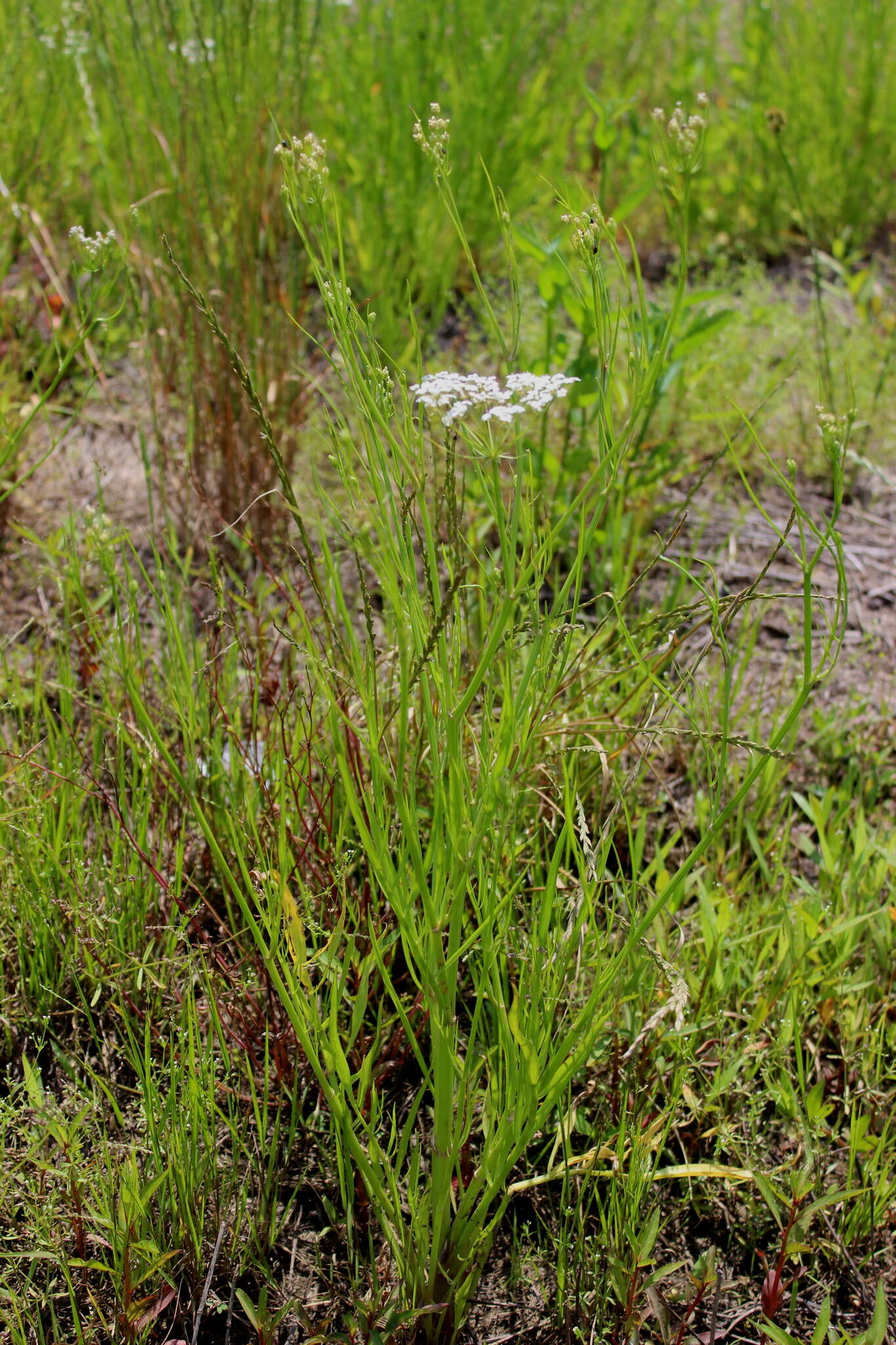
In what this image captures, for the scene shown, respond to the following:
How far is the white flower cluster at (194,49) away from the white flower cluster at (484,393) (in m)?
1.59

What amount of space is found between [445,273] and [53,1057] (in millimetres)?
2483

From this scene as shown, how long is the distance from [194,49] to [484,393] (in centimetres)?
222

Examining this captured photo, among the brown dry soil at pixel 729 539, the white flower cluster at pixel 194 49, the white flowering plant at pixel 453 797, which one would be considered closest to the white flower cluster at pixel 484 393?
the white flowering plant at pixel 453 797

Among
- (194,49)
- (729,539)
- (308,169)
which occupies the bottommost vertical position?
(729,539)

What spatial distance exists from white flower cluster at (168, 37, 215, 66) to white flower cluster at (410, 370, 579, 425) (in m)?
1.59

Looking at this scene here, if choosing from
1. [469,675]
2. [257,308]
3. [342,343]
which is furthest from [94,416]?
[342,343]

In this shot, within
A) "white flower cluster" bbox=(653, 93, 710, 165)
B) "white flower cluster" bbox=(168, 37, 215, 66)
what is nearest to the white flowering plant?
"white flower cluster" bbox=(653, 93, 710, 165)

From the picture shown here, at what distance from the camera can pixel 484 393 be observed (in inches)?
37.3

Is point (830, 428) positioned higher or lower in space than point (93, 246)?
lower

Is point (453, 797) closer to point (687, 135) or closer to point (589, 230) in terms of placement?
point (589, 230)

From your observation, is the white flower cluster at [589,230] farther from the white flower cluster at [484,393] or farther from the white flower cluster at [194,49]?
the white flower cluster at [194,49]

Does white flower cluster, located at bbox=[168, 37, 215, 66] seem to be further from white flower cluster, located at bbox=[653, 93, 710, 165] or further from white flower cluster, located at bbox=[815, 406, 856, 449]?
white flower cluster, located at bbox=[815, 406, 856, 449]

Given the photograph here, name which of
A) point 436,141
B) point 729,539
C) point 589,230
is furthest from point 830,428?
point 729,539

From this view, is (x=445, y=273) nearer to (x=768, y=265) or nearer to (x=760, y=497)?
(x=760, y=497)
